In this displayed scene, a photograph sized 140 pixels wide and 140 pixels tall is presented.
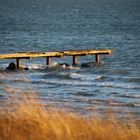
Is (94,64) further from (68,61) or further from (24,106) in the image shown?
(24,106)

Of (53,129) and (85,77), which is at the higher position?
(53,129)

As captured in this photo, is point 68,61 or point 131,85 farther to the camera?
point 68,61

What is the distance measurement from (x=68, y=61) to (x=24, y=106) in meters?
34.8

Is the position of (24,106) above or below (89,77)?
above

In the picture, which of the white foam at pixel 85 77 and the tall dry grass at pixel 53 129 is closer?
the tall dry grass at pixel 53 129

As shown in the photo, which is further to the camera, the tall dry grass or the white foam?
the white foam

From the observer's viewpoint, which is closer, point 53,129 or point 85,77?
point 53,129

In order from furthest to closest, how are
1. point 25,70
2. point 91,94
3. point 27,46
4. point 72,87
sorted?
point 27,46 < point 25,70 < point 72,87 < point 91,94

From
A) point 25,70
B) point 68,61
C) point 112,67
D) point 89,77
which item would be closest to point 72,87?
point 89,77

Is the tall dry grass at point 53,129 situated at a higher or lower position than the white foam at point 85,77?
higher

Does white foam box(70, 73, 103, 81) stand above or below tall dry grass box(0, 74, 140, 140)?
below

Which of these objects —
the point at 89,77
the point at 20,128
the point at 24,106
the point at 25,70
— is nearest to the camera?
the point at 20,128

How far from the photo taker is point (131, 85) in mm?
29250

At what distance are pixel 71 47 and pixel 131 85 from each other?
31961 mm
